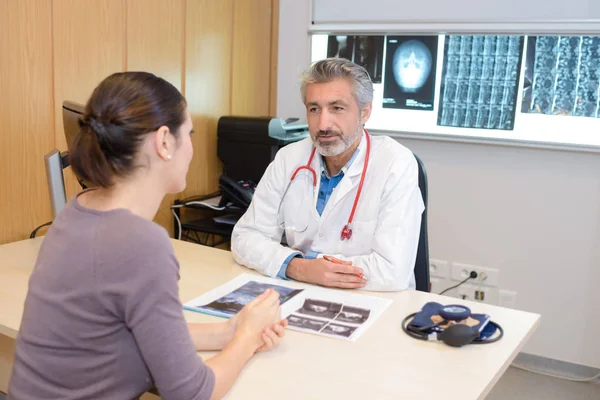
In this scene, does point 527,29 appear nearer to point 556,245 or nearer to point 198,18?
point 556,245

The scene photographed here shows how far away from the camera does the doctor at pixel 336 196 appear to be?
6.46 feet

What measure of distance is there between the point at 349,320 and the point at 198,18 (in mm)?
1919

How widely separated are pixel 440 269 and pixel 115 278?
2422mm

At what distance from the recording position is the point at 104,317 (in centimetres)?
107

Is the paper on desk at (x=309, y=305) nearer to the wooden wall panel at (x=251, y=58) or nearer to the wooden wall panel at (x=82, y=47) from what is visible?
the wooden wall panel at (x=82, y=47)

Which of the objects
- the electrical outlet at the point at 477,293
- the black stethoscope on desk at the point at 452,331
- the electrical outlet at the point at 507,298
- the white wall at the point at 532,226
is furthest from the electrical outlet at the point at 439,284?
the black stethoscope on desk at the point at 452,331

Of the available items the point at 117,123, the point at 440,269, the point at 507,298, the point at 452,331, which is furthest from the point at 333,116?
the point at 507,298

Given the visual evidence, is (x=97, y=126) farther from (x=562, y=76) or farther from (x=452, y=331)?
(x=562, y=76)

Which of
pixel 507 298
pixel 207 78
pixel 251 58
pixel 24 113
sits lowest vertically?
pixel 507 298

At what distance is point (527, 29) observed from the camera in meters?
2.90

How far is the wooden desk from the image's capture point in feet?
4.17

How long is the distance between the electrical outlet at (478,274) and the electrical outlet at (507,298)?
0.05 m

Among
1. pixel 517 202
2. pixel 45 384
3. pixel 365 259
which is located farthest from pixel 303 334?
pixel 517 202

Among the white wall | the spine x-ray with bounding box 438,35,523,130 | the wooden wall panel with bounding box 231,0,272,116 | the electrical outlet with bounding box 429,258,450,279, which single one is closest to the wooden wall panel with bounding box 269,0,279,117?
the wooden wall panel with bounding box 231,0,272,116
